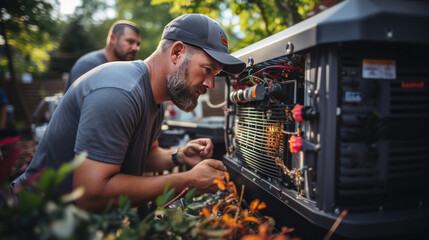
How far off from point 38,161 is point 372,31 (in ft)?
5.33

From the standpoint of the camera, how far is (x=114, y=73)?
4.46 feet

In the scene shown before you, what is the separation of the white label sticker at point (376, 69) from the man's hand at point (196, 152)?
1078 mm

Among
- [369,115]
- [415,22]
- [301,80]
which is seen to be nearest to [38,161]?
[301,80]

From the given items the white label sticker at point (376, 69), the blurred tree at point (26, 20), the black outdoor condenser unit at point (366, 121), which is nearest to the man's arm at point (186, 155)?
the black outdoor condenser unit at point (366, 121)

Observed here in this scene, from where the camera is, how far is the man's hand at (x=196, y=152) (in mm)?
1835

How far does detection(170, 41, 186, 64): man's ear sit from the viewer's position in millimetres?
1561

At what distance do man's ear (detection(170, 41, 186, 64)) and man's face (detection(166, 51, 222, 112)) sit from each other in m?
0.04

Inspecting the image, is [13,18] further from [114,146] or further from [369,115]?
[369,115]

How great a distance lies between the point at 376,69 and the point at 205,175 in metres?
0.87

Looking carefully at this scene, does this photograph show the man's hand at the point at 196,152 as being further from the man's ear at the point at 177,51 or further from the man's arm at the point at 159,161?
the man's ear at the point at 177,51

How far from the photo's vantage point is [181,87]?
162 cm

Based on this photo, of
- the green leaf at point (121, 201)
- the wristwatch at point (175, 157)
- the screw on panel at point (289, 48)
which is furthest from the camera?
the wristwatch at point (175, 157)

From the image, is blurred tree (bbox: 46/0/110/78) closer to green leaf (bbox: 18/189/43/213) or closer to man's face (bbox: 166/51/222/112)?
man's face (bbox: 166/51/222/112)

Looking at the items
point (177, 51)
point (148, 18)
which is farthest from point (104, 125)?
point (148, 18)
